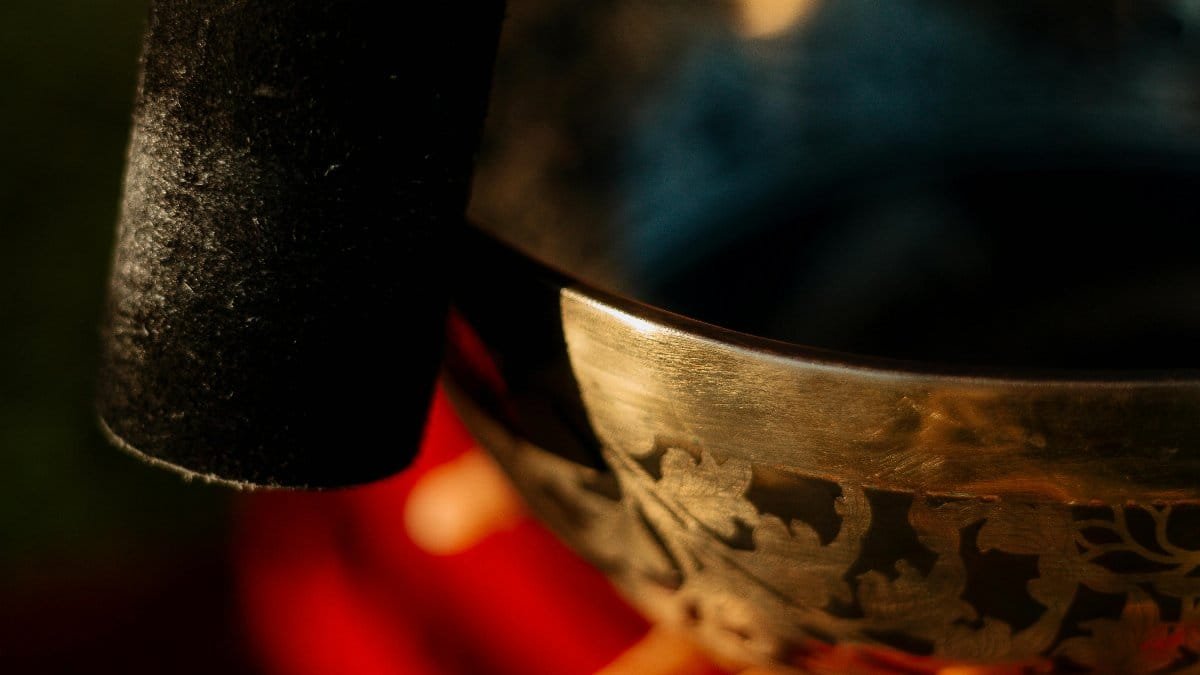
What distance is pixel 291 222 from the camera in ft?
0.97

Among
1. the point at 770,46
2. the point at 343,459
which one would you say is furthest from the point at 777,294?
the point at 343,459

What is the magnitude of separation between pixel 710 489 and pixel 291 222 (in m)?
0.12

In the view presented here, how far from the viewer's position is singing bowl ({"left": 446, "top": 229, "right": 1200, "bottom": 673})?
0.24m

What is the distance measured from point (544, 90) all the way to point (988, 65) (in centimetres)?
28

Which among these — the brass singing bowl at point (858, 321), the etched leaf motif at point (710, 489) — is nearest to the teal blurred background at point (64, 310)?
the brass singing bowl at point (858, 321)

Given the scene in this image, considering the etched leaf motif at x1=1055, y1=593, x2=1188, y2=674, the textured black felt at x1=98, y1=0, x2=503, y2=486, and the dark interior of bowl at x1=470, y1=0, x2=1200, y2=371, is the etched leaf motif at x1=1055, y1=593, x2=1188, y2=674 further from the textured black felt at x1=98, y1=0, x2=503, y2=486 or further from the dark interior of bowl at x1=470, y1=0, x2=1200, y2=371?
the dark interior of bowl at x1=470, y1=0, x2=1200, y2=371

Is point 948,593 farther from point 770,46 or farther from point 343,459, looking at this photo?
point 770,46

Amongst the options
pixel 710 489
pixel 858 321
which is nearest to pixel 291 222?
pixel 710 489

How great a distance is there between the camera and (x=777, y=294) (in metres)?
0.63

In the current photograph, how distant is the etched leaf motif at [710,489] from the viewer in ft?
0.89

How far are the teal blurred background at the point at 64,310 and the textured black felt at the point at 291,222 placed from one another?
0.92 feet

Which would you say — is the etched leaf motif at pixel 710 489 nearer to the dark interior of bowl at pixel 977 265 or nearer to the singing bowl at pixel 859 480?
the singing bowl at pixel 859 480

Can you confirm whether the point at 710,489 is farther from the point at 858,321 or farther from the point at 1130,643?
the point at 858,321

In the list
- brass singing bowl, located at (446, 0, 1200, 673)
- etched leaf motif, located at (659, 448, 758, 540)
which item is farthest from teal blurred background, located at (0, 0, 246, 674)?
etched leaf motif, located at (659, 448, 758, 540)
